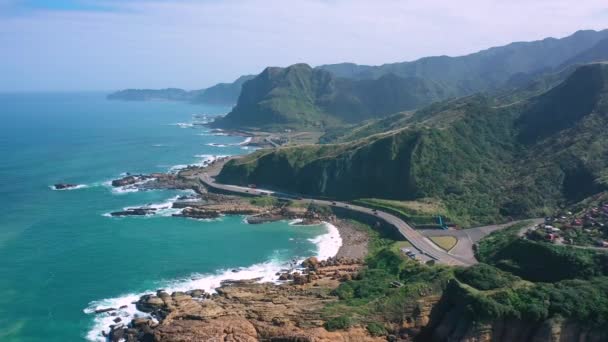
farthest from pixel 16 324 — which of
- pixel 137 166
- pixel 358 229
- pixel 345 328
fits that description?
pixel 137 166

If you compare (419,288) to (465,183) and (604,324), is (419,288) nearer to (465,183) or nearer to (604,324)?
(604,324)

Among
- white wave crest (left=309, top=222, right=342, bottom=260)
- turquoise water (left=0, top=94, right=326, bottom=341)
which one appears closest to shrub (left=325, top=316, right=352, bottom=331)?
turquoise water (left=0, top=94, right=326, bottom=341)

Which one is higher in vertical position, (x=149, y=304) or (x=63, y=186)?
(x=63, y=186)

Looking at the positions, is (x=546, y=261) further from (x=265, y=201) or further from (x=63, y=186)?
(x=63, y=186)

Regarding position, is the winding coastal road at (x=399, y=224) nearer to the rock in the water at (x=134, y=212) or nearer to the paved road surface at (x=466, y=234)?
the paved road surface at (x=466, y=234)

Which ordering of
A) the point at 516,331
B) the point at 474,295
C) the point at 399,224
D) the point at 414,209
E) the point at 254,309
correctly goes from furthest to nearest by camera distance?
the point at 414,209 → the point at 399,224 → the point at 254,309 → the point at 474,295 → the point at 516,331

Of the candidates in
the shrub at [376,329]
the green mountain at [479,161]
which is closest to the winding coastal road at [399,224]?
the green mountain at [479,161]

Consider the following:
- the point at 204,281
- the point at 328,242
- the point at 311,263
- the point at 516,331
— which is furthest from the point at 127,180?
the point at 516,331
